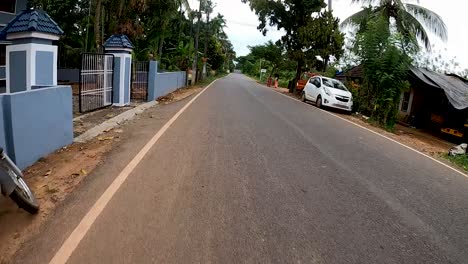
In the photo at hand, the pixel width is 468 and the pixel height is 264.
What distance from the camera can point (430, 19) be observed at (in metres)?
24.1

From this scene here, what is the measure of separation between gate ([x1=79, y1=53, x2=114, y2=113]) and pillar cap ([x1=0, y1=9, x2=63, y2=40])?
2944 mm

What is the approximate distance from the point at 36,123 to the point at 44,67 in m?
2.88

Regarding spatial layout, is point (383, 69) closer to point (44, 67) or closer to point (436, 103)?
point (436, 103)

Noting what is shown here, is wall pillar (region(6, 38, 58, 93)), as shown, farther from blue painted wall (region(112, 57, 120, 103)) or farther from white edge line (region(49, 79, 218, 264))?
blue painted wall (region(112, 57, 120, 103))

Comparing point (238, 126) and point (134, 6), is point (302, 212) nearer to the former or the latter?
point (238, 126)

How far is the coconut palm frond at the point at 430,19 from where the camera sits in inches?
942

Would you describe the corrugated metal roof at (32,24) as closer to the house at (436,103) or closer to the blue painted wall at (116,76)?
the blue painted wall at (116,76)

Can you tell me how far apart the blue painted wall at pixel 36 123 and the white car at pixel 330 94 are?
14445mm

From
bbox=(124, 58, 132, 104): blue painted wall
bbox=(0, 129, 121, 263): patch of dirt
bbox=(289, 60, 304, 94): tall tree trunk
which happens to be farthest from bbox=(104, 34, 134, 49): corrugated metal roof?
bbox=(289, 60, 304, 94): tall tree trunk

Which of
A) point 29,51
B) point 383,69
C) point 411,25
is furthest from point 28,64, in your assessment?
point 411,25

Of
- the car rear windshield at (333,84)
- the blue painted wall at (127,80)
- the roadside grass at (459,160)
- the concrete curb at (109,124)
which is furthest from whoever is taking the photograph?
the car rear windshield at (333,84)

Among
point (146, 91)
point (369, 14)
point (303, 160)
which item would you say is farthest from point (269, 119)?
point (369, 14)

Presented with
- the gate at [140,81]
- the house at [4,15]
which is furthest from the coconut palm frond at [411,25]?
the house at [4,15]

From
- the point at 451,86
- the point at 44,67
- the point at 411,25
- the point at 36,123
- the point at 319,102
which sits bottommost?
the point at 319,102
